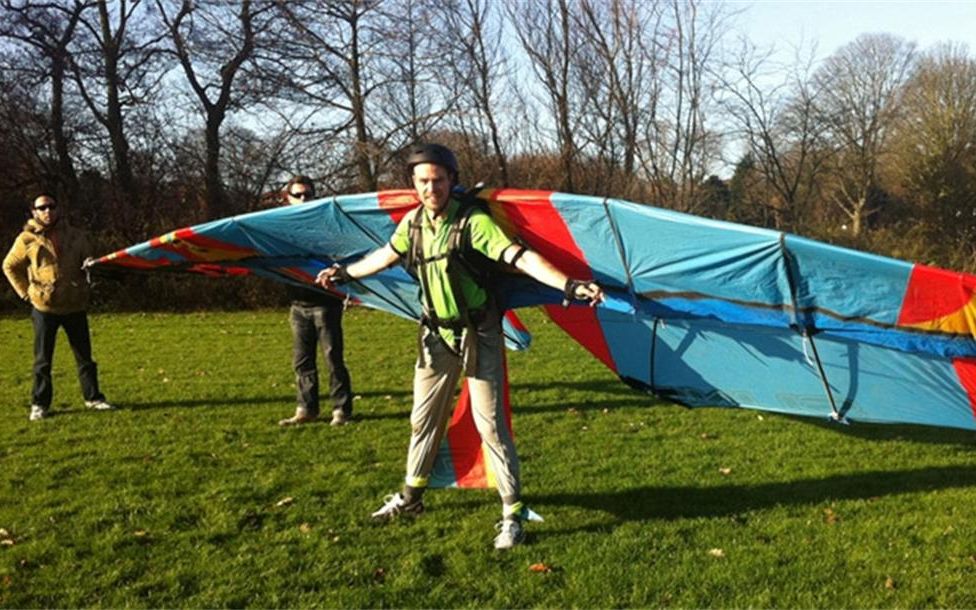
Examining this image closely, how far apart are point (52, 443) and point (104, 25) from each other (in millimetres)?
20330

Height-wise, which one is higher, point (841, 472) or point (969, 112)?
point (969, 112)

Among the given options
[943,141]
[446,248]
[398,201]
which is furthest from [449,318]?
[943,141]

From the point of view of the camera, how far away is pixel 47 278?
24.8ft

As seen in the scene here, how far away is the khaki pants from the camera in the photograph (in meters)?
4.59

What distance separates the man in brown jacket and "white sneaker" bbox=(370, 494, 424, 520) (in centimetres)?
446

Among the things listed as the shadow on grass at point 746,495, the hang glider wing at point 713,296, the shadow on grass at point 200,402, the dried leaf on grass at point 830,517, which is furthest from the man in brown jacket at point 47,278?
the dried leaf on grass at point 830,517

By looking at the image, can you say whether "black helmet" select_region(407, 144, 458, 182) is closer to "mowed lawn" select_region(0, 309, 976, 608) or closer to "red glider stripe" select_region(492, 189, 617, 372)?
"red glider stripe" select_region(492, 189, 617, 372)

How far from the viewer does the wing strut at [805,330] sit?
4.29 metres

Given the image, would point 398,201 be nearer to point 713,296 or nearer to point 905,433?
point 713,296

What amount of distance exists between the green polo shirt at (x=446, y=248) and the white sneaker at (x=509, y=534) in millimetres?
1124

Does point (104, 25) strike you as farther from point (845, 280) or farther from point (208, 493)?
point (845, 280)

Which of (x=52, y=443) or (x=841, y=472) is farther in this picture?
(x=52, y=443)

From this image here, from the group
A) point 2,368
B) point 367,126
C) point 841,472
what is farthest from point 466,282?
point 367,126

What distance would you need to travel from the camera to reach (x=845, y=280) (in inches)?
169
